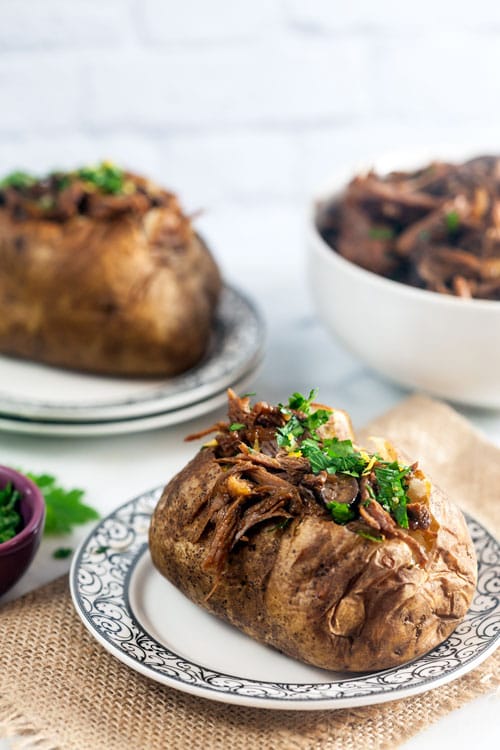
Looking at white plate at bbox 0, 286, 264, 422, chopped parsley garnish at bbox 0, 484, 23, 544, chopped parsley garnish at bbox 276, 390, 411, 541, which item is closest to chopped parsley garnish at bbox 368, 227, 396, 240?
white plate at bbox 0, 286, 264, 422

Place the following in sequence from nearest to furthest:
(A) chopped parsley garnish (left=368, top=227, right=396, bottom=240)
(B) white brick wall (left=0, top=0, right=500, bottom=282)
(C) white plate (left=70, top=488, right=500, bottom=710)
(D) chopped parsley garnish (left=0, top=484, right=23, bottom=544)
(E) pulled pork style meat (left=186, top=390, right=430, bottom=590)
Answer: (C) white plate (left=70, top=488, right=500, bottom=710) → (E) pulled pork style meat (left=186, top=390, right=430, bottom=590) → (D) chopped parsley garnish (left=0, top=484, right=23, bottom=544) → (A) chopped parsley garnish (left=368, top=227, right=396, bottom=240) → (B) white brick wall (left=0, top=0, right=500, bottom=282)

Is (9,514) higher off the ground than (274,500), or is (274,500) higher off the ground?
(274,500)

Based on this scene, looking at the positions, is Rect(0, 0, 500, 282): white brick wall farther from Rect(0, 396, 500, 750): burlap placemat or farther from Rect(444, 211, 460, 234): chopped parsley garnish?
Rect(0, 396, 500, 750): burlap placemat

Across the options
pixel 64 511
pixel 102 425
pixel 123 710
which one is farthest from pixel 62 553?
pixel 123 710

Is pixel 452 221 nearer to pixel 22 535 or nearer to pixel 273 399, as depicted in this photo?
pixel 273 399

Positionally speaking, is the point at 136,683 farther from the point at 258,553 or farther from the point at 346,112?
the point at 346,112

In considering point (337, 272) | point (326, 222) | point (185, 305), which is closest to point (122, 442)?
Answer: point (185, 305)
